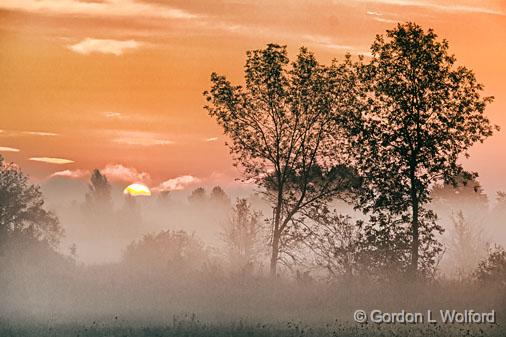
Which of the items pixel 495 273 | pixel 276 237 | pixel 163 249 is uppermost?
pixel 163 249

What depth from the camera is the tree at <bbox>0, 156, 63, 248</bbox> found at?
193ft

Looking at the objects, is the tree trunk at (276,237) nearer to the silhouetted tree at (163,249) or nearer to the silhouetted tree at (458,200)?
the silhouetted tree at (163,249)

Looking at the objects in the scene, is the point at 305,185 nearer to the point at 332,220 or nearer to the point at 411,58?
the point at 332,220

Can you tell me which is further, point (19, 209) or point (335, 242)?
point (19, 209)

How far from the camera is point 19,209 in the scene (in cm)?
6084

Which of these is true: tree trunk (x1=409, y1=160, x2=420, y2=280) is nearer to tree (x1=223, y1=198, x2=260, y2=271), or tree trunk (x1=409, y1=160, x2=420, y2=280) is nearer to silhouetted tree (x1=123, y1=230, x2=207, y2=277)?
tree (x1=223, y1=198, x2=260, y2=271)

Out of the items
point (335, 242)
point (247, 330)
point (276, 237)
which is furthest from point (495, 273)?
point (247, 330)

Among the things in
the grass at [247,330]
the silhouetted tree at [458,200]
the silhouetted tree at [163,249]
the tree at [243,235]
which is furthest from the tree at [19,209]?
the silhouetted tree at [458,200]

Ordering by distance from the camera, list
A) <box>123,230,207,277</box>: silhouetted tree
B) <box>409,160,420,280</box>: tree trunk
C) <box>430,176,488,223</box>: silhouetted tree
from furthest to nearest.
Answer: <box>430,176,488,223</box>: silhouetted tree < <box>123,230,207,277</box>: silhouetted tree < <box>409,160,420,280</box>: tree trunk

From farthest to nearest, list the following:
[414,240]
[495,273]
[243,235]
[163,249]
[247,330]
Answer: [163,249] < [243,235] < [414,240] < [495,273] < [247,330]

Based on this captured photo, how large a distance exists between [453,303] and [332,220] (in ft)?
33.2

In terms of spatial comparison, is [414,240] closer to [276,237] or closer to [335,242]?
[335,242]

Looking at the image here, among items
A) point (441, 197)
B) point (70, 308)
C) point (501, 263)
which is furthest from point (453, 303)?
point (441, 197)

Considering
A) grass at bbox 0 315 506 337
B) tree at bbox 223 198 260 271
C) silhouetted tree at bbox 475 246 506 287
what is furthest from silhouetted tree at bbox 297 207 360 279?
tree at bbox 223 198 260 271
